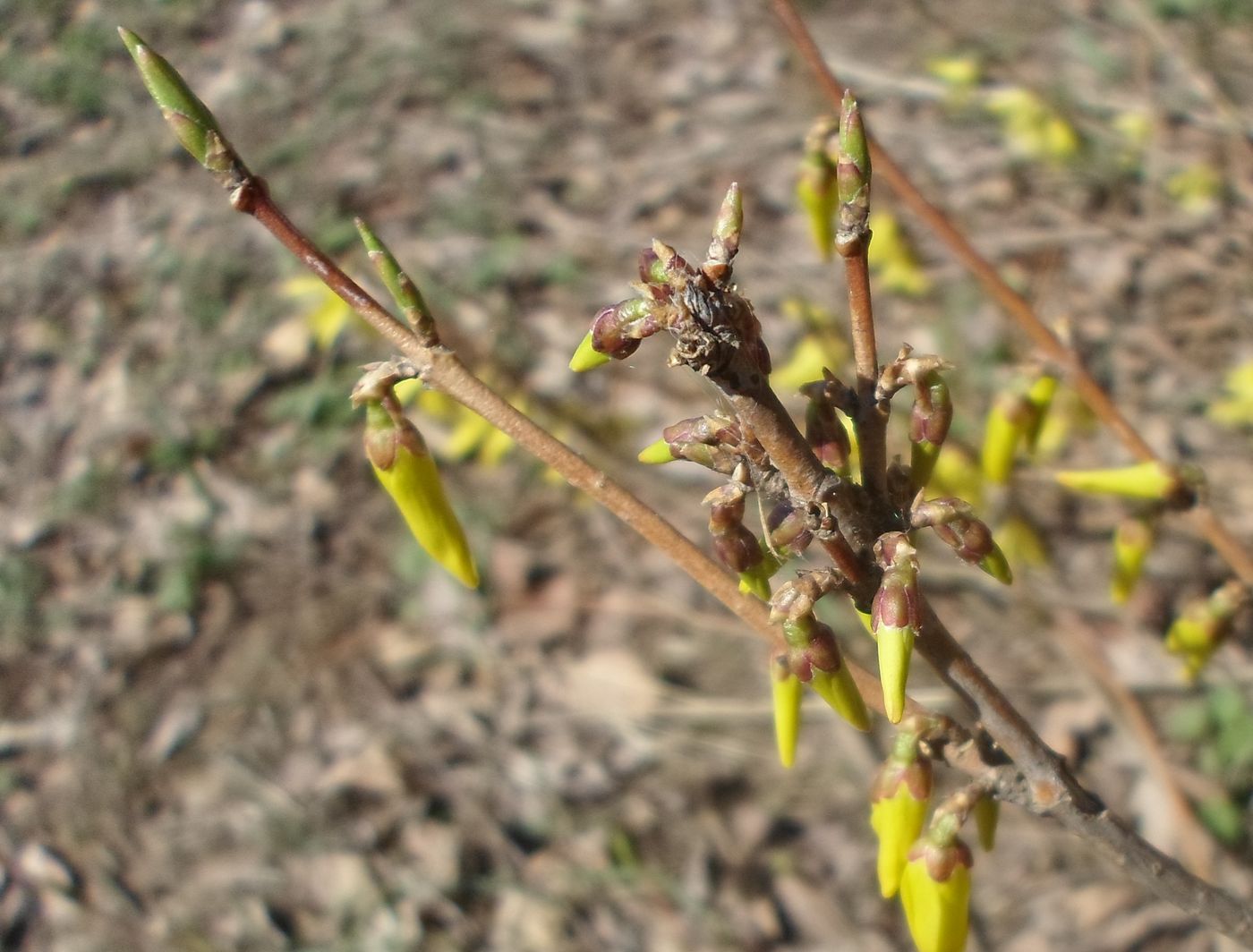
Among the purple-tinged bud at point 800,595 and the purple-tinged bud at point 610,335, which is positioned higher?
the purple-tinged bud at point 610,335

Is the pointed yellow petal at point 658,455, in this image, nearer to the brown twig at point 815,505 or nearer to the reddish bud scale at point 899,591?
the brown twig at point 815,505

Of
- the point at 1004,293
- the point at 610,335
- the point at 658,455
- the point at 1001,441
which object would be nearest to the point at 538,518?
the point at 1001,441

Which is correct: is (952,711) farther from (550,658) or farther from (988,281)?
(988,281)

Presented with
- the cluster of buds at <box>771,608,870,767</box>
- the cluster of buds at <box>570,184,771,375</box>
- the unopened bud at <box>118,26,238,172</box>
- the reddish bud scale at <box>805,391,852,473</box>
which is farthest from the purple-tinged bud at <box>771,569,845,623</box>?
the unopened bud at <box>118,26,238,172</box>

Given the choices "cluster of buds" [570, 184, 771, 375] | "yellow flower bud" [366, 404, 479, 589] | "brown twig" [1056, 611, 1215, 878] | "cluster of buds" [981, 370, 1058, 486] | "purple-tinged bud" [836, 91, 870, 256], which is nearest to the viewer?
"cluster of buds" [570, 184, 771, 375]

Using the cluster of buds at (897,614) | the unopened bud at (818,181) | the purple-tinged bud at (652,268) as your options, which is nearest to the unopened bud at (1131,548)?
the unopened bud at (818,181)

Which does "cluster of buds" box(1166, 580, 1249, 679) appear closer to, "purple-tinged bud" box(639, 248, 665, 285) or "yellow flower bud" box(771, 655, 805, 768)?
"yellow flower bud" box(771, 655, 805, 768)
